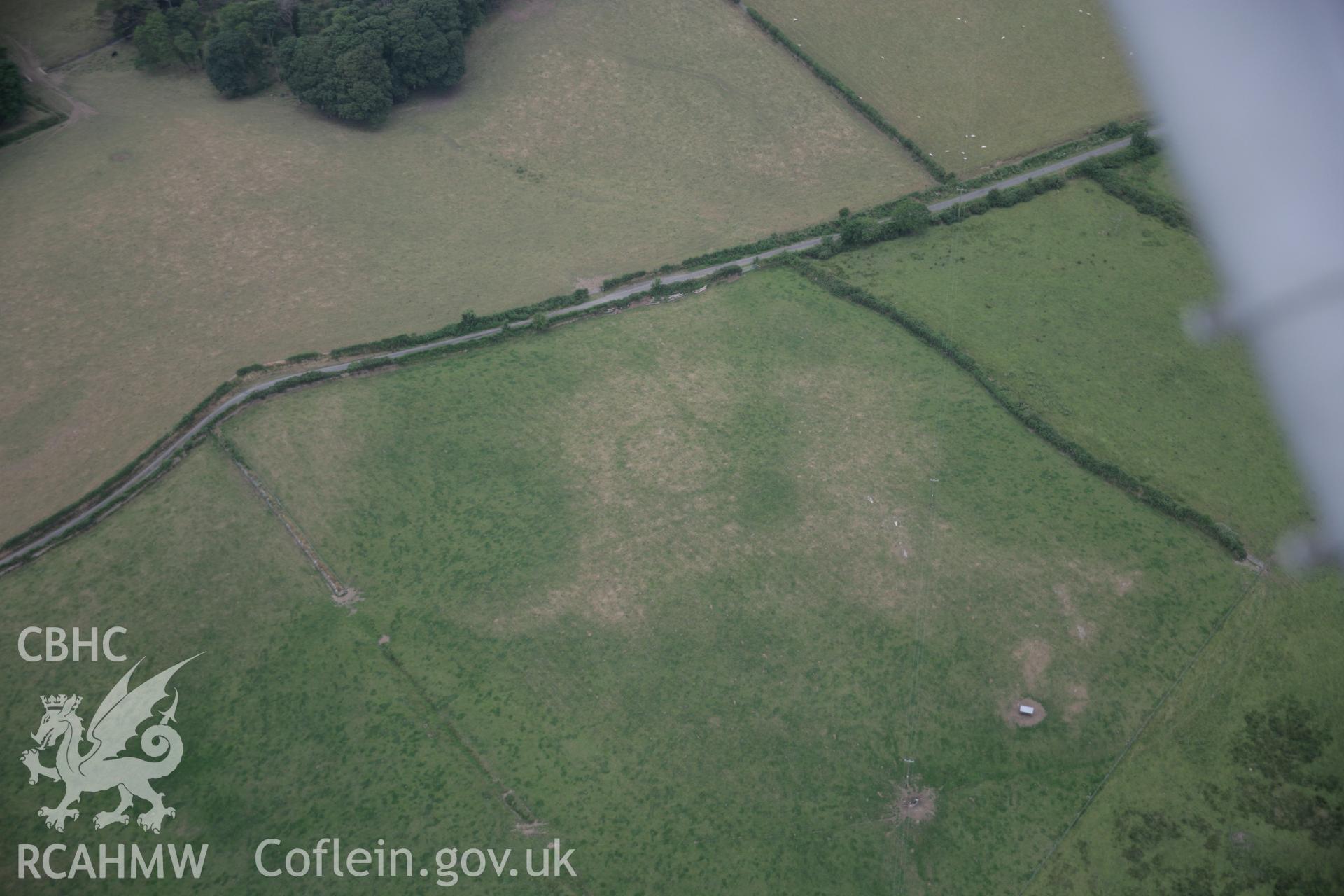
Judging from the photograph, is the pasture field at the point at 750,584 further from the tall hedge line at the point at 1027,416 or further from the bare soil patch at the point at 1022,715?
the tall hedge line at the point at 1027,416

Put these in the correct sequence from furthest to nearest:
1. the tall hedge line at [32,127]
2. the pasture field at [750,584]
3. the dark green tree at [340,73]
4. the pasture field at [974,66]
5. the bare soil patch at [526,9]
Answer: the bare soil patch at [526,9] < the dark green tree at [340,73] < the pasture field at [974,66] < the tall hedge line at [32,127] < the pasture field at [750,584]

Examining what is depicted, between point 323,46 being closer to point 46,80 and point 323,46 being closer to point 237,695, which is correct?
point 46,80

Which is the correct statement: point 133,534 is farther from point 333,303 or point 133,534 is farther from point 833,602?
point 833,602

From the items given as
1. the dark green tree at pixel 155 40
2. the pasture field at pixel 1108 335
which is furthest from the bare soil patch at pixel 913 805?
the dark green tree at pixel 155 40

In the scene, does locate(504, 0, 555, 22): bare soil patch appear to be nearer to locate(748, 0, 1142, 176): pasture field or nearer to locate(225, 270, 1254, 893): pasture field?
locate(748, 0, 1142, 176): pasture field

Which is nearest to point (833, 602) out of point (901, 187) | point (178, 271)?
point (901, 187)

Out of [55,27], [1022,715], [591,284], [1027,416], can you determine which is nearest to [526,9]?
[591,284]
